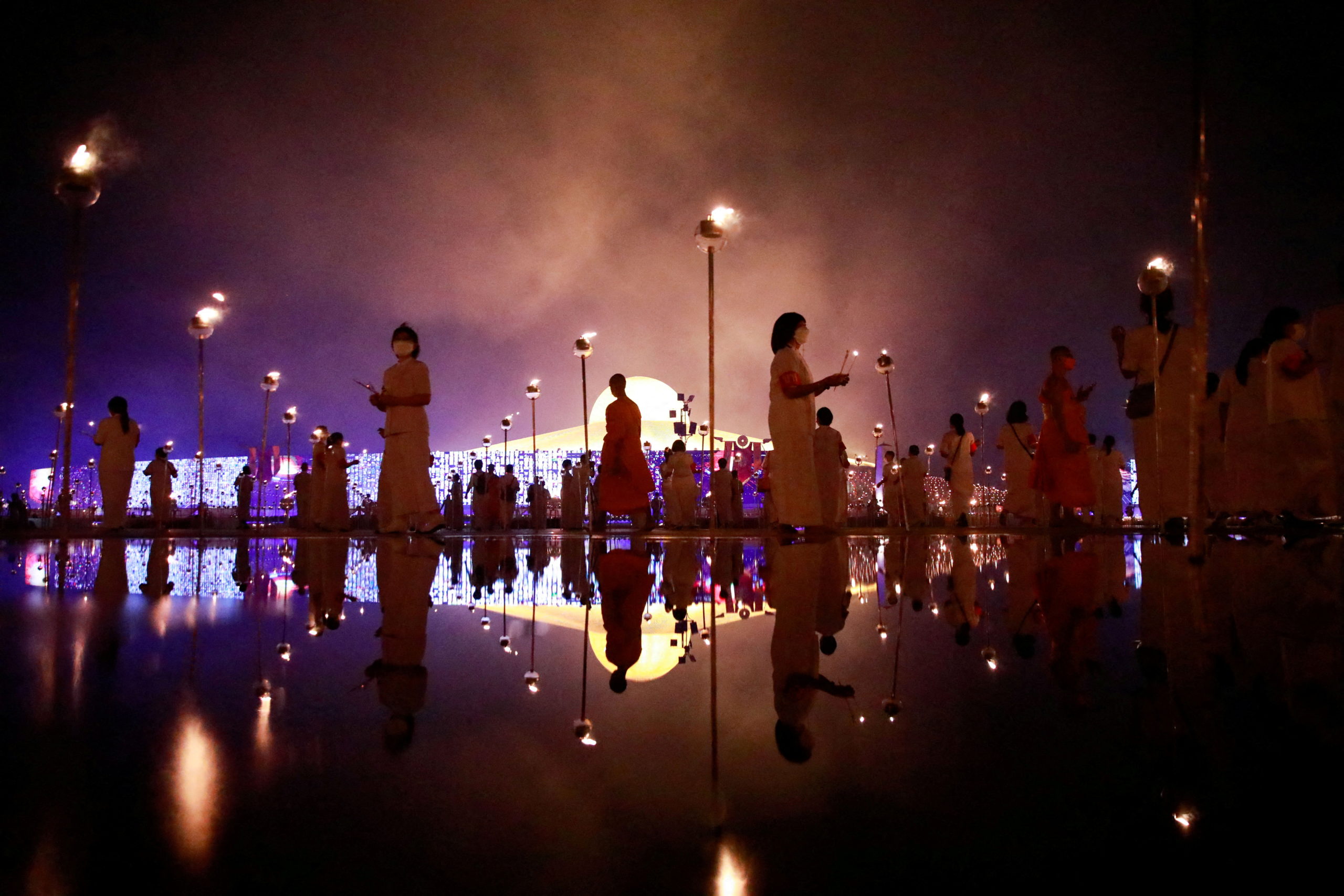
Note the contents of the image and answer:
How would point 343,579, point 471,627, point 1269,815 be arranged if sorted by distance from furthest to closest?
point 343,579
point 471,627
point 1269,815

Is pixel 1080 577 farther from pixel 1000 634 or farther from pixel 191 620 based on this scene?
pixel 191 620

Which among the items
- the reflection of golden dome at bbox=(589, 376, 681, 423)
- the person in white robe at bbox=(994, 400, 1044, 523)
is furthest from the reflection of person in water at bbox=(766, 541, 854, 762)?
the reflection of golden dome at bbox=(589, 376, 681, 423)

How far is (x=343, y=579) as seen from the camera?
3.35 meters

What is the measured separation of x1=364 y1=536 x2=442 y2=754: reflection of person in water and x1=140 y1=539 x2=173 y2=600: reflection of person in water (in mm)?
766

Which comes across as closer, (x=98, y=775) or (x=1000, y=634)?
(x=98, y=775)

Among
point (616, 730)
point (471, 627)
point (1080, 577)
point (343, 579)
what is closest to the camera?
point (616, 730)

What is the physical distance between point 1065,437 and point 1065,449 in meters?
0.13

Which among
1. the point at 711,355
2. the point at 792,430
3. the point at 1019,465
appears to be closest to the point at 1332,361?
the point at 792,430

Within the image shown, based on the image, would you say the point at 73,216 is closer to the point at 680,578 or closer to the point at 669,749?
the point at 680,578

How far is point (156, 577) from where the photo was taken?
3467mm

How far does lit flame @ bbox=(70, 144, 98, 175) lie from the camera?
7.16 meters

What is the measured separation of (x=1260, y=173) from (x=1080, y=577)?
21308mm

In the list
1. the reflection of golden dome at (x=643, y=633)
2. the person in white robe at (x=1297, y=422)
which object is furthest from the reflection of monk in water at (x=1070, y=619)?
the person in white robe at (x=1297, y=422)

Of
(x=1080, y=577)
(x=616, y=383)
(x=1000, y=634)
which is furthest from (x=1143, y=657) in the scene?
(x=616, y=383)
